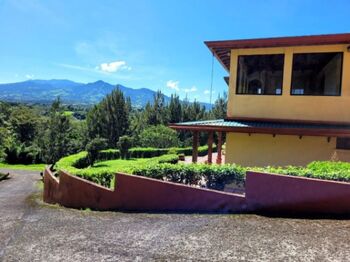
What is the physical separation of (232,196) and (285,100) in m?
5.84

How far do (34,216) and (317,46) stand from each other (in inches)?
376

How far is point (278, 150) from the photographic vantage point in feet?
35.2

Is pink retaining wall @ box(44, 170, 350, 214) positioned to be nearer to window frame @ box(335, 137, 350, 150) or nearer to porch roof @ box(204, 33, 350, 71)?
window frame @ box(335, 137, 350, 150)

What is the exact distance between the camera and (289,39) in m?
10.6

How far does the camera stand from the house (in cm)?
1029

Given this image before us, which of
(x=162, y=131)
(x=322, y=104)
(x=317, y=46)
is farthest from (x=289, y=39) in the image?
(x=162, y=131)

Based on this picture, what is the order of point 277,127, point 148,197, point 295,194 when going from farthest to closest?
point 277,127 < point 148,197 < point 295,194

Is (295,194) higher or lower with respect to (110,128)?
higher

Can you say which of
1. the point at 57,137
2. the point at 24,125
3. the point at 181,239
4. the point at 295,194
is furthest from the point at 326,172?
the point at 24,125

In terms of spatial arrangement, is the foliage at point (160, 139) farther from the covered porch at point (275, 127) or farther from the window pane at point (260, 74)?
the window pane at point (260, 74)

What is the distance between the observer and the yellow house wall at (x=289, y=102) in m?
10.4

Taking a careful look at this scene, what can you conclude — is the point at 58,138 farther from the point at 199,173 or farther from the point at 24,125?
the point at 199,173

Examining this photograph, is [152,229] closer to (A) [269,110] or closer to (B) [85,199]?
(B) [85,199]

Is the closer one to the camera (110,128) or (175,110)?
(110,128)
